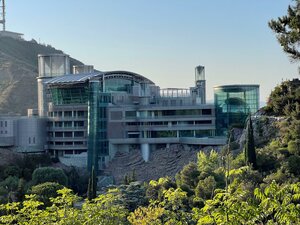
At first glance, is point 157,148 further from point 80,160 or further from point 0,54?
point 0,54

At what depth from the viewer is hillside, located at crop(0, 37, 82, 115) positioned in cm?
7862

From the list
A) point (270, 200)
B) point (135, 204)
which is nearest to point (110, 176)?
point (135, 204)

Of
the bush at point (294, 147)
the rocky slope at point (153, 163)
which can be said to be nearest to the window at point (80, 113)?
the rocky slope at point (153, 163)

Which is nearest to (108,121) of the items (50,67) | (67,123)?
(67,123)

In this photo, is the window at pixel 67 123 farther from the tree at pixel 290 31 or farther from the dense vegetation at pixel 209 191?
the tree at pixel 290 31

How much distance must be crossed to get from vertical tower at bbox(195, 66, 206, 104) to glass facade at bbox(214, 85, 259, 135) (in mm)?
7004

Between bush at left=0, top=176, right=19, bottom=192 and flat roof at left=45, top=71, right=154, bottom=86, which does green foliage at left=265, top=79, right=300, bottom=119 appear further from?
bush at left=0, top=176, right=19, bottom=192

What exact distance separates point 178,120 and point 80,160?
10.8 m

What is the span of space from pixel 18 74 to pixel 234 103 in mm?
53632

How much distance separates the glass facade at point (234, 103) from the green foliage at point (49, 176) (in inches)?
676

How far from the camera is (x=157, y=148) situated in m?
50.2

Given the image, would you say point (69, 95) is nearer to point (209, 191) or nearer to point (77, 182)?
point (77, 182)

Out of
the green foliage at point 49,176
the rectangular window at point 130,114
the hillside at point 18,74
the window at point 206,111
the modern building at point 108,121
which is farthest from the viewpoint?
the hillside at point 18,74

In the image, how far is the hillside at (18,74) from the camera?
78.6m
